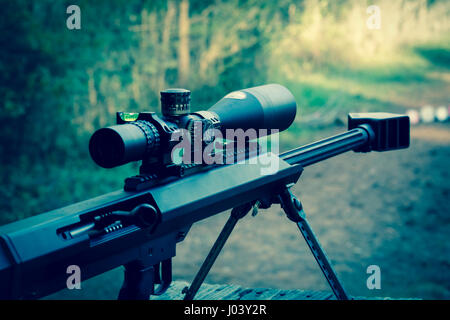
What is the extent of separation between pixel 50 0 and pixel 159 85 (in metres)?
1.43

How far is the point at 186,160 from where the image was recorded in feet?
5.95

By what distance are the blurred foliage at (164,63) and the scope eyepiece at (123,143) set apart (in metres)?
3.71

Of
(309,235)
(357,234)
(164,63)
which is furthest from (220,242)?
(164,63)

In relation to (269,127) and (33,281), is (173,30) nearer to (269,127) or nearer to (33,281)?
(269,127)

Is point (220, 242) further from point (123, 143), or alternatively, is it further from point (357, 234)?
point (357, 234)

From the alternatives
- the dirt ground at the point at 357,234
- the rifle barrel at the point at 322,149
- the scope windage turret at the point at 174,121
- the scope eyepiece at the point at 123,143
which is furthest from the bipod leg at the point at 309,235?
the dirt ground at the point at 357,234

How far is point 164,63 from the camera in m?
5.89

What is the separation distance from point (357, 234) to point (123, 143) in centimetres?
402

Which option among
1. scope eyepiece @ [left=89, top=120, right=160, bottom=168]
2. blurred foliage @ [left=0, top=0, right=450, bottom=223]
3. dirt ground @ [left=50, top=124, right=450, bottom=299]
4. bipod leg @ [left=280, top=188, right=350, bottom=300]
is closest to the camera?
scope eyepiece @ [left=89, top=120, right=160, bottom=168]

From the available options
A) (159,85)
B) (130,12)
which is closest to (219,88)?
(159,85)

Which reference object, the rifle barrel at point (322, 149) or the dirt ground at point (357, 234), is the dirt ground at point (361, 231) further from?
the rifle barrel at point (322, 149)

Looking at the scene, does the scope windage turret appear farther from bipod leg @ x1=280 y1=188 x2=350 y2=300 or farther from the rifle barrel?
bipod leg @ x1=280 y1=188 x2=350 y2=300

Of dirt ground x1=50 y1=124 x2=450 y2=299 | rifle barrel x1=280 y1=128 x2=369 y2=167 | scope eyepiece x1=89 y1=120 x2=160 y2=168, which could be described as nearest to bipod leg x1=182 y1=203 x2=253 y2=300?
rifle barrel x1=280 y1=128 x2=369 y2=167

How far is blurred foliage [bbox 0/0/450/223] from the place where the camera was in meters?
5.04
